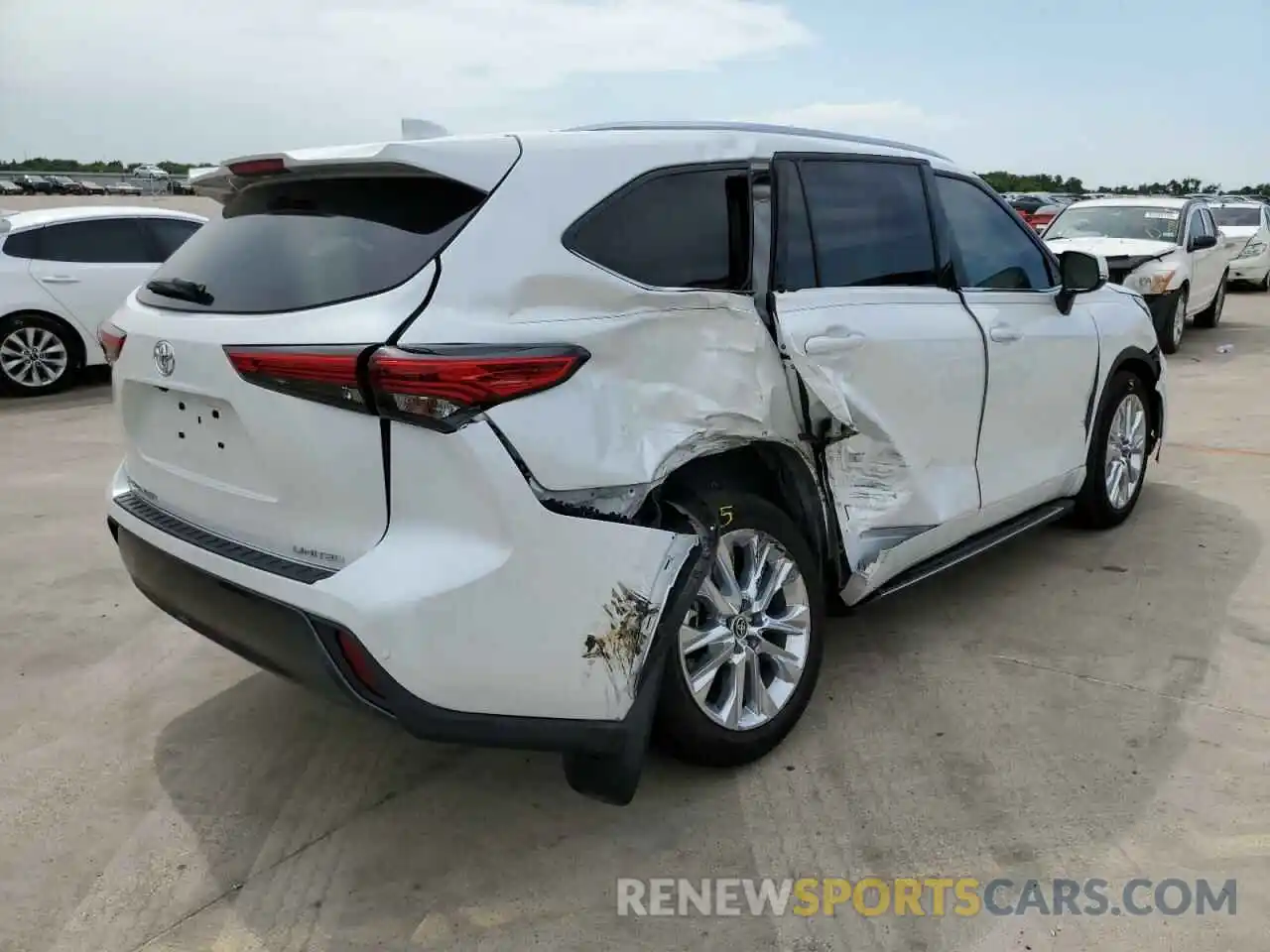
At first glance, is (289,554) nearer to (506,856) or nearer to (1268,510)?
(506,856)

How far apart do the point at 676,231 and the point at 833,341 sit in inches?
25.4

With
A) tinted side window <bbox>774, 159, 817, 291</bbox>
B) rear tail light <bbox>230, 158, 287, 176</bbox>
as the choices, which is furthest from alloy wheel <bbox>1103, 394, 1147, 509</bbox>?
rear tail light <bbox>230, 158, 287, 176</bbox>

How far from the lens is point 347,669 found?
7.90 ft

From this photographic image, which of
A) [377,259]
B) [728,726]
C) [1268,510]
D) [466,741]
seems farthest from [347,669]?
[1268,510]

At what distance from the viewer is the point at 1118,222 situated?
468 inches

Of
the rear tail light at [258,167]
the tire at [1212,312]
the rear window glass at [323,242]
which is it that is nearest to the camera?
the rear window glass at [323,242]

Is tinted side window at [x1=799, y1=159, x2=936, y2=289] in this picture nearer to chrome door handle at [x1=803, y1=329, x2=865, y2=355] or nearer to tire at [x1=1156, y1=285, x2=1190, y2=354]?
chrome door handle at [x1=803, y1=329, x2=865, y2=355]

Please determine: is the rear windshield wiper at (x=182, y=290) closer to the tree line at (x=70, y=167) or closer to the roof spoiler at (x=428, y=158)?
the roof spoiler at (x=428, y=158)

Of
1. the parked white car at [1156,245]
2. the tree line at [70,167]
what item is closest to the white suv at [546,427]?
the parked white car at [1156,245]

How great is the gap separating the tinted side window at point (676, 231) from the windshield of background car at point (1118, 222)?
32.2 feet

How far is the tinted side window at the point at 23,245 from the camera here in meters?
9.28

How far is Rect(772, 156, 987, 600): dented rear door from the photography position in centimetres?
329

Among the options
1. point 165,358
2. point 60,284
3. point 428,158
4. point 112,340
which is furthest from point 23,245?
point 428,158

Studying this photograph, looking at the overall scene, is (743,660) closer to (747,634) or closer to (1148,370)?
(747,634)
